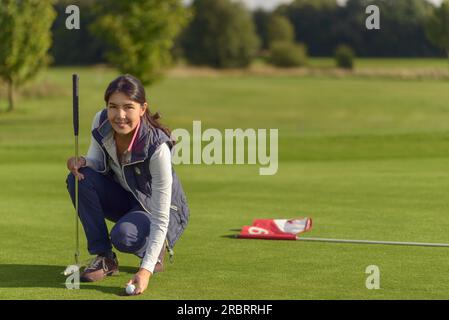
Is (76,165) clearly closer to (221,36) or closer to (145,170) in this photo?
(145,170)

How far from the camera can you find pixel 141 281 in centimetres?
581

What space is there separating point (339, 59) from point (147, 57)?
32.0m

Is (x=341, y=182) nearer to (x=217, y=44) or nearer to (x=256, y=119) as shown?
(x=256, y=119)

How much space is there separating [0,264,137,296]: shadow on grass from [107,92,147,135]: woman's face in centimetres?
105

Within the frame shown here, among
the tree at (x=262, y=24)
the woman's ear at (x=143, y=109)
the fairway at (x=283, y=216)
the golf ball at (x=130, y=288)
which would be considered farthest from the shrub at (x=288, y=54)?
the golf ball at (x=130, y=288)

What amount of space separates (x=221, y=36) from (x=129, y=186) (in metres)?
80.0

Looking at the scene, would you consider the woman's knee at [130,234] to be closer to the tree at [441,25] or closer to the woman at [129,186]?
the woman at [129,186]

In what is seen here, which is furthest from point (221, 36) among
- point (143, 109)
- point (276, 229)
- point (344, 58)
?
point (143, 109)

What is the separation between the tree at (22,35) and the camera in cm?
3806

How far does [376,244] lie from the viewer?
7.86 meters

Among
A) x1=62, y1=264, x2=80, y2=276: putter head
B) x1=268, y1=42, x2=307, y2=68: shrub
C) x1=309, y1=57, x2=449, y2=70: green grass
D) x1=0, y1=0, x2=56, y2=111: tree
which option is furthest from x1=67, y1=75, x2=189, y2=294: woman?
x1=268, y1=42, x2=307, y2=68: shrub

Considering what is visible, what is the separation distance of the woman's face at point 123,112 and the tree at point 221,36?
2840 inches

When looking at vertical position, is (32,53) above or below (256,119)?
above
